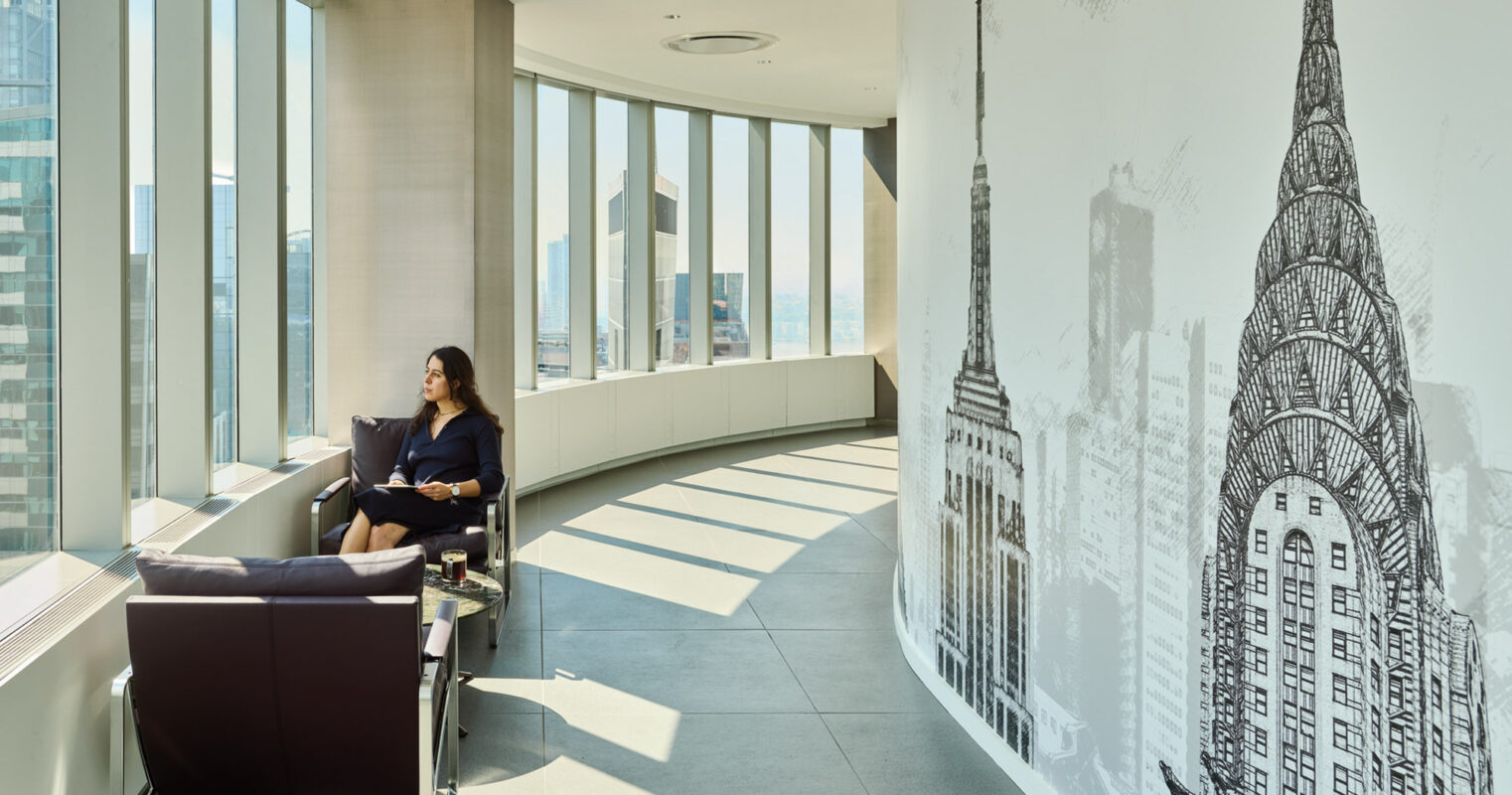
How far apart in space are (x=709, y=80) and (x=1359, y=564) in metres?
9.38

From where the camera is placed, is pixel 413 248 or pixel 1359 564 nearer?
pixel 1359 564

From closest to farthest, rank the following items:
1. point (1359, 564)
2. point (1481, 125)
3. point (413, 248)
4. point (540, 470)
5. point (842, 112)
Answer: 1. point (1481, 125)
2. point (1359, 564)
3. point (413, 248)
4. point (540, 470)
5. point (842, 112)

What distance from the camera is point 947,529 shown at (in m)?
4.70

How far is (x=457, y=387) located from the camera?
6133 mm

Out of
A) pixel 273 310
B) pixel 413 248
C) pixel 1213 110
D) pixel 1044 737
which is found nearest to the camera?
pixel 1213 110

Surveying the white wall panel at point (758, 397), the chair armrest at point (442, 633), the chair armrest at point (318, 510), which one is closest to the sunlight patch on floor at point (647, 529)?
the chair armrest at point (318, 510)

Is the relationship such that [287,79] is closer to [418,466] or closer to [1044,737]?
[418,466]

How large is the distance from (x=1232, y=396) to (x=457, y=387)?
4.40 metres

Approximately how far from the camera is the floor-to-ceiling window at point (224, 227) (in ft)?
17.4

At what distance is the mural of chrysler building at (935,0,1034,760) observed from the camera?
156 inches

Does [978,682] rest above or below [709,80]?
below

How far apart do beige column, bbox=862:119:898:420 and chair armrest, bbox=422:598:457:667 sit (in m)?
10.6

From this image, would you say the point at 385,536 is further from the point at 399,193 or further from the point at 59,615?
the point at 59,615

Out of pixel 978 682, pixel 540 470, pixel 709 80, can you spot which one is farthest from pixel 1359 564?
pixel 709 80
